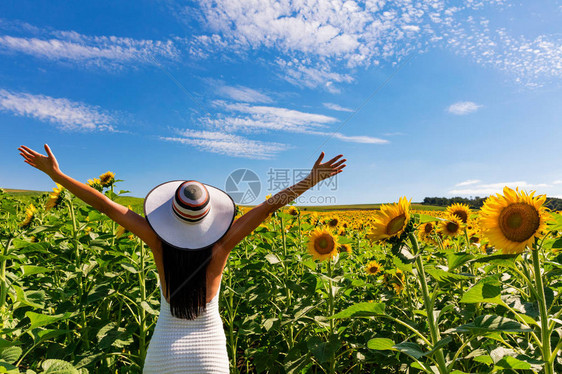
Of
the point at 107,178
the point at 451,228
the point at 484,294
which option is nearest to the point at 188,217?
the point at 484,294

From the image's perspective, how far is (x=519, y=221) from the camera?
214 cm

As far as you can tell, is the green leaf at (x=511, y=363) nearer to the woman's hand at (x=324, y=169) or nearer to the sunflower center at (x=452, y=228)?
the woman's hand at (x=324, y=169)

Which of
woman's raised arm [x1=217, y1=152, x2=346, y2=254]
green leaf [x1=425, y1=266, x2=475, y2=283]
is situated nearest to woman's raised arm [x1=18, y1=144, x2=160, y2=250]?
woman's raised arm [x1=217, y1=152, x2=346, y2=254]

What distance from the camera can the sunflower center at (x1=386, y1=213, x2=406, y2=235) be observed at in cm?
246

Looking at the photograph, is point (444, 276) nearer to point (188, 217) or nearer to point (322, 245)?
point (188, 217)

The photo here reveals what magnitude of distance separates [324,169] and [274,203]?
1.84 feet

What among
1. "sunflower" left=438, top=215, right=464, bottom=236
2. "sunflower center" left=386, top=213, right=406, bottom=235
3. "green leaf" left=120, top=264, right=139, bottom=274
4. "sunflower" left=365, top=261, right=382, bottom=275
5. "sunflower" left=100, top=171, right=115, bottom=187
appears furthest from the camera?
"sunflower" left=365, top=261, right=382, bottom=275

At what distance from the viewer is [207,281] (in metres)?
2.91

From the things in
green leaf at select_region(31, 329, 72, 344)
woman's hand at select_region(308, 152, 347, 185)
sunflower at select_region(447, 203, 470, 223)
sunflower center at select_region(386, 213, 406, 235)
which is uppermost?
woman's hand at select_region(308, 152, 347, 185)

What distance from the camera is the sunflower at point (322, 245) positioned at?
4.12m

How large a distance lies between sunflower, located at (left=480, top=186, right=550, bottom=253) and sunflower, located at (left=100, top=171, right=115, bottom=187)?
4370 mm

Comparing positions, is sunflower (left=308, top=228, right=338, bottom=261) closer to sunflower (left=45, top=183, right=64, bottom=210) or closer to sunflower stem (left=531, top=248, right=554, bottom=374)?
sunflower stem (left=531, top=248, right=554, bottom=374)

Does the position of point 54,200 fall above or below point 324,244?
above

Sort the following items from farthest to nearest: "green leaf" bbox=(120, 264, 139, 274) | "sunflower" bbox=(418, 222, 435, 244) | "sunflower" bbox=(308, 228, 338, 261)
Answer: "sunflower" bbox=(418, 222, 435, 244), "sunflower" bbox=(308, 228, 338, 261), "green leaf" bbox=(120, 264, 139, 274)
